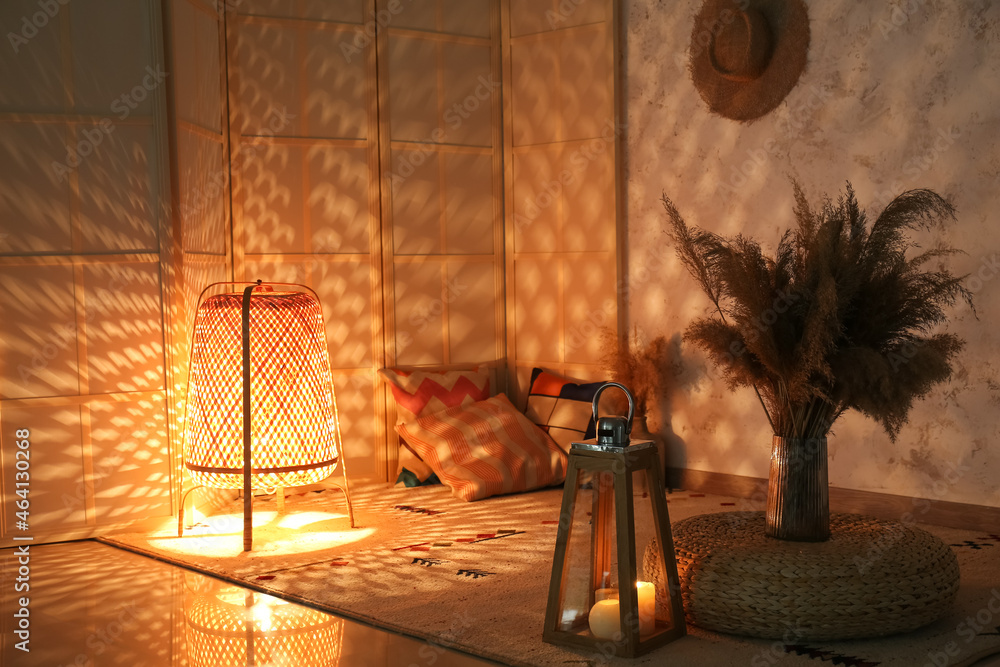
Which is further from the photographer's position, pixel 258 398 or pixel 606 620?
pixel 258 398

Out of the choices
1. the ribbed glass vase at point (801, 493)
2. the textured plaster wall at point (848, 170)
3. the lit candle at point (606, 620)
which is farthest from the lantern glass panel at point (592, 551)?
the textured plaster wall at point (848, 170)

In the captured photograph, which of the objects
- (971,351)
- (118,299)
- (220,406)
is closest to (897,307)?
(971,351)

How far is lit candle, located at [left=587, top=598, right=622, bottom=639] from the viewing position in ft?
7.02

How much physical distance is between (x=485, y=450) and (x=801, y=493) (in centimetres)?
194

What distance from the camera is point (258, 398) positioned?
3.40 metres

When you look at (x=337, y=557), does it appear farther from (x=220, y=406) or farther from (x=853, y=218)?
(x=853, y=218)

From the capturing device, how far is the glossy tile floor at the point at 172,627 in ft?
7.39

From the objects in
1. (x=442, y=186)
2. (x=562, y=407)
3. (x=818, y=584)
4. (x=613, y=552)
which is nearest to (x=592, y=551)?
(x=613, y=552)

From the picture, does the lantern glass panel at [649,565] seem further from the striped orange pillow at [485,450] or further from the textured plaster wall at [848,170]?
the striped orange pillow at [485,450]

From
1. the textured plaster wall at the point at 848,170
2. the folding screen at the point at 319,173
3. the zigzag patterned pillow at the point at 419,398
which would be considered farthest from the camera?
the zigzag patterned pillow at the point at 419,398

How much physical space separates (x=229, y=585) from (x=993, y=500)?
7.99ft

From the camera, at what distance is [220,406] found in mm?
3348

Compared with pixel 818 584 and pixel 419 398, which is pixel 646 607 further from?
pixel 419 398

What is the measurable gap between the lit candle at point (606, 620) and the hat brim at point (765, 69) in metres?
2.31
